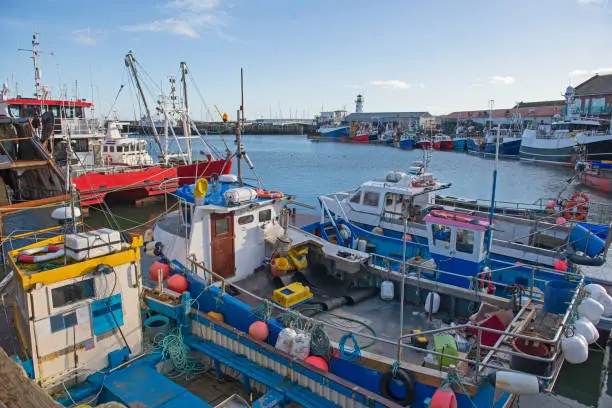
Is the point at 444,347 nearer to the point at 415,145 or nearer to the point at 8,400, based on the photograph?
the point at 8,400

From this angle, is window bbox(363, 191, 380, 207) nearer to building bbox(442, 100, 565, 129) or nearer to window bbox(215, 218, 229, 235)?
window bbox(215, 218, 229, 235)

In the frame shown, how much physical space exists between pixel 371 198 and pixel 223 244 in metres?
7.61

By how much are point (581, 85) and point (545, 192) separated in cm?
5229

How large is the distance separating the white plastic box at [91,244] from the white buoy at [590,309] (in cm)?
733

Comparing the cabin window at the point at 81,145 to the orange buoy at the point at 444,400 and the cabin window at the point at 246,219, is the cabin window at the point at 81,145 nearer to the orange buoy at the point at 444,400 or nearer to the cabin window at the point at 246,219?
the cabin window at the point at 246,219

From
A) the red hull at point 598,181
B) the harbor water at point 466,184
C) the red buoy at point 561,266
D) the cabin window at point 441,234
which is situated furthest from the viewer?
the red hull at point 598,181

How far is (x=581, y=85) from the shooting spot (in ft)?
255

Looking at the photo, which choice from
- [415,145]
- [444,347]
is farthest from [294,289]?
[415,145]

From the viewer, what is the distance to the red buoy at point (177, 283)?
28.5 feet

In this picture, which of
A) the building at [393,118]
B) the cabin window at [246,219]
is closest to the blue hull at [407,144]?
the building at [393,118]

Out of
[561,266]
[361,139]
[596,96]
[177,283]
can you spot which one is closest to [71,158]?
[177,283]

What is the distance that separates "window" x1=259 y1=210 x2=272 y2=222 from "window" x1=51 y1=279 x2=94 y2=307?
167 inches

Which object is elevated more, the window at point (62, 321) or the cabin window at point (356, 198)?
the cabin window at point (356, 198)

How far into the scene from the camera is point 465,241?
31.4 ft
